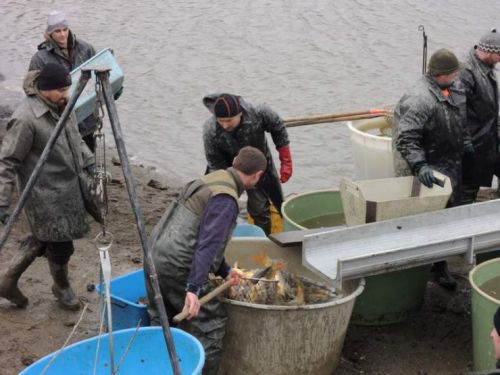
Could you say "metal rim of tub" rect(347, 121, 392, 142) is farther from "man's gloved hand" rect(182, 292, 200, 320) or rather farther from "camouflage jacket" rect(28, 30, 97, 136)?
"man's gloved hand" rect(182, 292, 200, 320)

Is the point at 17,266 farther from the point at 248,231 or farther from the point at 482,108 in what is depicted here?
the point at 482,108

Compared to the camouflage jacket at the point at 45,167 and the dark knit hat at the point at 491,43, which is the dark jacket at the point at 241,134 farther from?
the dark knit hat at the point at 491,43

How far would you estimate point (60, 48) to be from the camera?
7.95 m

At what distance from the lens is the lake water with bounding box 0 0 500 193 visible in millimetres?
12547

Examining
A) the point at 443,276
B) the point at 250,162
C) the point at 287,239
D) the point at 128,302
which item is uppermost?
the point at 250,162

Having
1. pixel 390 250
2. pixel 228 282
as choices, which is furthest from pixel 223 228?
pixel 390 250

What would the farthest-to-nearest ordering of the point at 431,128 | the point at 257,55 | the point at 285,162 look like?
the point at 257,55, the point at 285,162, the point at 431,128

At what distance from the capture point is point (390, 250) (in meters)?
5.63

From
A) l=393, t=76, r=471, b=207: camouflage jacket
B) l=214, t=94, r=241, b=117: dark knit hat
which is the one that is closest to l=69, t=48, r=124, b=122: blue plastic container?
l=214, t=94, r=241, b=117: dark knit hat

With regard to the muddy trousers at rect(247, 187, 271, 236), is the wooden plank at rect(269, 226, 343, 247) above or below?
above

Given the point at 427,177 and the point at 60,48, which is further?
the point at 60,48

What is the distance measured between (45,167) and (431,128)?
3031 mm

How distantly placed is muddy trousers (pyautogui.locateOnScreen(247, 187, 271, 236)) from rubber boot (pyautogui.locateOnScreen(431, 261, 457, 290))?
5.12 feet

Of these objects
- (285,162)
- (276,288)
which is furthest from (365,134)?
(276,288)
